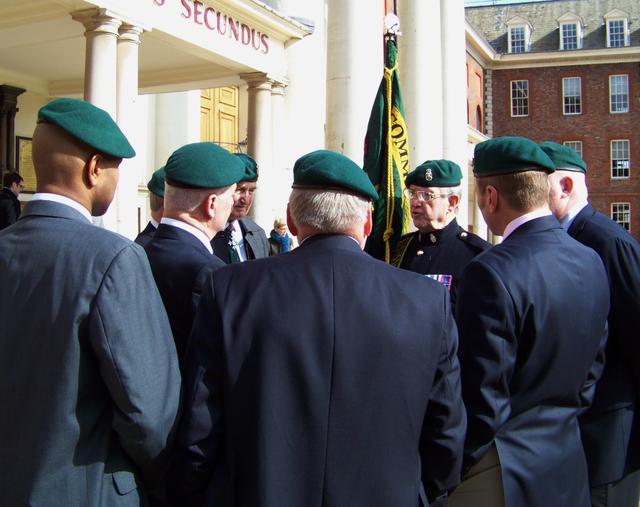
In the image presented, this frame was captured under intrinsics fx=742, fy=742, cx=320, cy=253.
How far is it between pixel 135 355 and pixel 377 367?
0.67m

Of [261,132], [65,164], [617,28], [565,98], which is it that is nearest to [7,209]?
[261,132]

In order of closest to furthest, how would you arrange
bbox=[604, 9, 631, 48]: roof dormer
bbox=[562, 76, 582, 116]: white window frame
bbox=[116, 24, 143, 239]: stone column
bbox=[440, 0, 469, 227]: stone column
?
bbox=[116, 24, 143, 239]: stone column → bbox=[440, 0, 469, 227]: stone column → bbox=[562, 76, 582, 116]: white window frame → bbox=[604, 9, 631, 48]: roof dormer

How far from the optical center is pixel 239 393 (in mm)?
2092

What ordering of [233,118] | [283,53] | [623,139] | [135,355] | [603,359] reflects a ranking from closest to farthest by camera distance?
[135,355], [603,359], [283,53], [233,118], [623,139]

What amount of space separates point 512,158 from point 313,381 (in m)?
1.19

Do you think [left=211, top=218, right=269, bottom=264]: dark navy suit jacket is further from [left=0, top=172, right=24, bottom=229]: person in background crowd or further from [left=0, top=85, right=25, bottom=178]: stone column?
[left=0, top=85, right=25, bottom=178]: stone column

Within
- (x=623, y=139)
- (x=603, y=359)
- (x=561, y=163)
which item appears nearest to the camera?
(x=603, y=359)

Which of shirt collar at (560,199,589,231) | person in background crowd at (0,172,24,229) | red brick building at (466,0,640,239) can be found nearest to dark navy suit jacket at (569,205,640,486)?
shirt collar at (560,199,589,231)

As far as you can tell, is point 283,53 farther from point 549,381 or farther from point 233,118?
point 549,381

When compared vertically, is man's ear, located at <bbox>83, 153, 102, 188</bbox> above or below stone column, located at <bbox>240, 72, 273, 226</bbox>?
below

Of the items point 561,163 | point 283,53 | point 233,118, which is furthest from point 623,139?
point 561,163

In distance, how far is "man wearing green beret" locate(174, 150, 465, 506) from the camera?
6.75 feet

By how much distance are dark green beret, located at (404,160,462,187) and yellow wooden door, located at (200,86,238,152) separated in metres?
13.7

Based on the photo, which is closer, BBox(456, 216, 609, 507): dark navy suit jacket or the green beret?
the green beret
